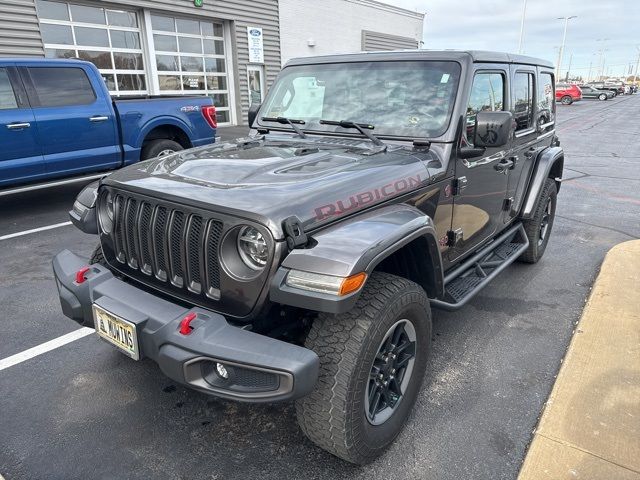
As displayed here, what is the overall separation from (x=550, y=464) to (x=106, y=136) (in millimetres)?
6759

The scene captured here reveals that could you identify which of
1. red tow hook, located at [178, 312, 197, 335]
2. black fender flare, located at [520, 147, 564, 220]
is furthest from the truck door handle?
red tow hook, located at [178, 312, 197, 335]

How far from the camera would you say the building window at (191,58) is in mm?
14961

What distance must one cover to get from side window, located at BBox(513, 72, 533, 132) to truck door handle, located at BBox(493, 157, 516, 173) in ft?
1.07

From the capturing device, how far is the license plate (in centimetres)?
216

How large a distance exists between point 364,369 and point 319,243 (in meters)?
0.58

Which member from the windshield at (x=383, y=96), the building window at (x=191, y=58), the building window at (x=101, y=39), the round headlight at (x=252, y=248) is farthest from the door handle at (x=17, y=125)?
the building window at (x=191, y=58)

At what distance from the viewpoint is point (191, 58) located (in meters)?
15.9

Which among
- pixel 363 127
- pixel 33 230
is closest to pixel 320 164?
pixel 363 127

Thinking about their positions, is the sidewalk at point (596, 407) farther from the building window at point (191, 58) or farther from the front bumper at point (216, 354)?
the building window at point (191, 58)

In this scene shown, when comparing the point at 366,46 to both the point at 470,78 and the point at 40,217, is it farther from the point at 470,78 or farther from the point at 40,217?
the point at 470,78

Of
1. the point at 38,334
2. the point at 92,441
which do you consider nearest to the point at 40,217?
the point at 38,334

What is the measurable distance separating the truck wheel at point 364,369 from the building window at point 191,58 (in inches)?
530

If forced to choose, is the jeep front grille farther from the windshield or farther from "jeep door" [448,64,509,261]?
"jeep door" [448,64,509,261]

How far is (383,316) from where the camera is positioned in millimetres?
2172
